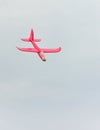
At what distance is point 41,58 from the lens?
113 meters

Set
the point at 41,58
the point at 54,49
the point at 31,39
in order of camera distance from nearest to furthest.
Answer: the point at 41,58
the point at 54,49
the point at 31,39

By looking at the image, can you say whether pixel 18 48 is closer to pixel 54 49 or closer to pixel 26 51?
pixel 26 51

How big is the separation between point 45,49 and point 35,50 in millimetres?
3229

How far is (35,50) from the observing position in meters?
122

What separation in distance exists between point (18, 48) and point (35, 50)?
701 centimetres

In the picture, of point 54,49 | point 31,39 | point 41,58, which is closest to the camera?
point 41,58

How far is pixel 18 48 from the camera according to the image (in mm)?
116625

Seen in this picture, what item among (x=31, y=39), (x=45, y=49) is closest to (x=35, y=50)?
(x=45, y=49)

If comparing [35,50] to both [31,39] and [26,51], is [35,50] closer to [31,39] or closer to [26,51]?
[26,51]

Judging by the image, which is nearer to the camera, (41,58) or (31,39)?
(41,58)

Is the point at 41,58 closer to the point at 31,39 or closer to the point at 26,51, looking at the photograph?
the point at 26,51

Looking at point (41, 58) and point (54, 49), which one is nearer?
point (41, 58)

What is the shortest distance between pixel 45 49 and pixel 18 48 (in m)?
9.89

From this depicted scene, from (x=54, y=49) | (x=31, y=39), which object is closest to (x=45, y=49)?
(x=54, y=49)
